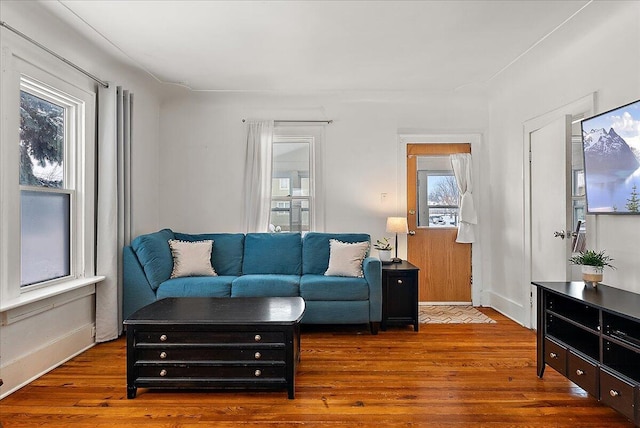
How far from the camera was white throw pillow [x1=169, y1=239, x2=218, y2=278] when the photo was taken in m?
3.93

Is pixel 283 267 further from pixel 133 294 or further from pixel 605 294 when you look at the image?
pixel 605 294

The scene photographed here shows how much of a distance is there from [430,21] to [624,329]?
7.64 feet

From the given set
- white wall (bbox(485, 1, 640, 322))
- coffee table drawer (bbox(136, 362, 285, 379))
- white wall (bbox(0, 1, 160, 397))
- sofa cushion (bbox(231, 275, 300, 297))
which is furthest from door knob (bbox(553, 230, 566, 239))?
white wall (bbox(0, 1, 160, 397))

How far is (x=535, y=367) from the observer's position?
2.87m

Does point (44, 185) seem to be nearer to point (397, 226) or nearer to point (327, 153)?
point (327, 153)

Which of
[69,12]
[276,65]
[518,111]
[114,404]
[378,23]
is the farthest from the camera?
[518,111]

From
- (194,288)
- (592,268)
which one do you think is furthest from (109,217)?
(592,268)

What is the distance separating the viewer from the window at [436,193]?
15.8 feet

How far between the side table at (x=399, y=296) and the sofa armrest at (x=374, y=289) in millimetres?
182

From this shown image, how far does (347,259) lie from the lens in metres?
3.94

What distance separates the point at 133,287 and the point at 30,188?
125cm

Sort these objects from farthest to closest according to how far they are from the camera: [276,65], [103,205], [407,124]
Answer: [407,124], [276,65], [103,205]

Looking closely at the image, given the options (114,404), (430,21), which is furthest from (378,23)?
(114,404)

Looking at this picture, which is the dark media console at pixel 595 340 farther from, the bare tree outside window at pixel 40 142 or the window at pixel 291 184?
the bare tree outside window at pixel 40 142
